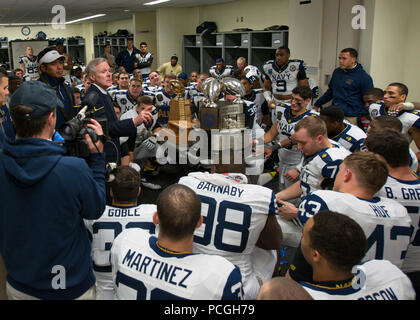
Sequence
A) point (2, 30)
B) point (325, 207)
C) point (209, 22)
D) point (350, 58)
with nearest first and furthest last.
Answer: point (325, 207) → point (350, 58) → point (209, 22) → point (2, 30)

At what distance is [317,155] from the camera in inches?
99.1

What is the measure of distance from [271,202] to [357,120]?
3.51 m

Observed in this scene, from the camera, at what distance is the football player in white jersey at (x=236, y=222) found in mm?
1842

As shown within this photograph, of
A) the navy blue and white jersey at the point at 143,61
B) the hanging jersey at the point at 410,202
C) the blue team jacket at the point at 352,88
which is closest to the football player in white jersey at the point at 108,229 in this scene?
the hanging jersey at the point at 410,202

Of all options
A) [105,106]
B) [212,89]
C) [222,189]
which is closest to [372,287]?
[222,189]

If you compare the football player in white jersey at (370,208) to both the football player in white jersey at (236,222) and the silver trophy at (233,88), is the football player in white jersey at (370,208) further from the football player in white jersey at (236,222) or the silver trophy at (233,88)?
the silver trophy at (233,88)

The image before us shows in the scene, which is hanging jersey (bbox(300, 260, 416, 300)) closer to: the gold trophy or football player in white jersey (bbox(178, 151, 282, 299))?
football player in white jersey (bbox(178, 151, 282, 299))

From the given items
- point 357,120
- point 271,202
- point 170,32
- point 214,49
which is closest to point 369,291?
point 271,202

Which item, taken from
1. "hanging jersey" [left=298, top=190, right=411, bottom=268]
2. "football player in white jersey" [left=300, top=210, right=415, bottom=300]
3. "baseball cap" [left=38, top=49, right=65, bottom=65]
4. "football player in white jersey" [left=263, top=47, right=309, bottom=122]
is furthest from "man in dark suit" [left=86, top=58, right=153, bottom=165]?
"football player in white jersey" [left=263, top=47, right=309, bottom=122]

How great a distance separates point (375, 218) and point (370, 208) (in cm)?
5

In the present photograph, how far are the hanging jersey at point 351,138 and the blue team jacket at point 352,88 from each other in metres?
1.96

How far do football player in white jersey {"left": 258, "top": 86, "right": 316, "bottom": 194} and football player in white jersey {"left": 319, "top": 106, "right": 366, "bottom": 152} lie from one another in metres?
0.56

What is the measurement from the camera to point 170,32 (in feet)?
38.9

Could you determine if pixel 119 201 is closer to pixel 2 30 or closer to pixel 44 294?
pixel 44 294
